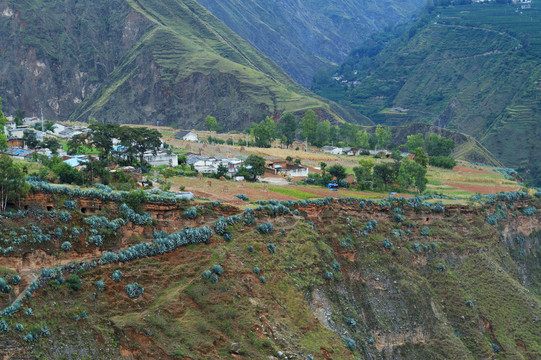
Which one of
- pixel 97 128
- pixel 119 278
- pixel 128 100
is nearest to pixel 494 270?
pixel 119 278

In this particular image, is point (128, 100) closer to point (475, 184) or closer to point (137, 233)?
point (475, 184)

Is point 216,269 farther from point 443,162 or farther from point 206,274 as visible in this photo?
point 443,162

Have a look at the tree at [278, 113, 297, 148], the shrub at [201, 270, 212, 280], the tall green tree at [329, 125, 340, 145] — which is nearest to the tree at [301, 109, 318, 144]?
the tree at [278, 113, 297, 148]

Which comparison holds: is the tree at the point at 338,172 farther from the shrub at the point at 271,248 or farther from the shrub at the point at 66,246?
the shrub at the point at 66,246

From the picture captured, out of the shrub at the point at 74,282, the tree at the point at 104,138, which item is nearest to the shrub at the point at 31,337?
the shrub at the point at 74,282

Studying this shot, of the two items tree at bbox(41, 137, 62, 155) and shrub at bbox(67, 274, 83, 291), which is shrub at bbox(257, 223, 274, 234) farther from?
tree at bbox(41, 137, 62, 155)

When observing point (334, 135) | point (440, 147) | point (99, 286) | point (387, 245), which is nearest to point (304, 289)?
point (387, 245)
